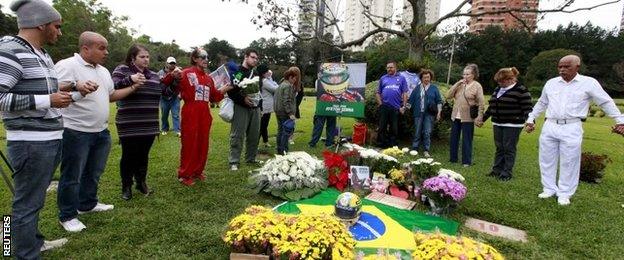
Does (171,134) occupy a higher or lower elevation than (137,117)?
lower

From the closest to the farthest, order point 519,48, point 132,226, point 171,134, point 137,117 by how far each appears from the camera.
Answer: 1. point 132,226
2. point 137,117
3. point 171,134
4. point 519,48

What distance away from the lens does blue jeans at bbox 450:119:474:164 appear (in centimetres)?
731

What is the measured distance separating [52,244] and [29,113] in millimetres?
1396

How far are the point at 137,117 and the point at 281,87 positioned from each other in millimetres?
3496

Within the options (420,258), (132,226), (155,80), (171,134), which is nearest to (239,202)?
(132,226)

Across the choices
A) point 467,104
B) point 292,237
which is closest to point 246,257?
point 292,237

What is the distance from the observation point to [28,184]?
8.64ft

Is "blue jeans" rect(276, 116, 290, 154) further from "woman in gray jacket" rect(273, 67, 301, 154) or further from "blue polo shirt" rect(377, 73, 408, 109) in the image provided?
"blue polo shirt" rect(377, 73, 408, 109)

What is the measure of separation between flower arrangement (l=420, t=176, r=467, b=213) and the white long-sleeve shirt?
1.94m

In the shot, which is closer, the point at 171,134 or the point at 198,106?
the point at 198,106

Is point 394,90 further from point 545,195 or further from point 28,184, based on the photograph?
point 28,184

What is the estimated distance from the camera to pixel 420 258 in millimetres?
2746

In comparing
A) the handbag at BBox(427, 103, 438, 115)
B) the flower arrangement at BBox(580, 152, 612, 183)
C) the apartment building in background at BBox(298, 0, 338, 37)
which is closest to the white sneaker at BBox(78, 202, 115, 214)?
the handbag at BBox(427, 103, 438, 115)

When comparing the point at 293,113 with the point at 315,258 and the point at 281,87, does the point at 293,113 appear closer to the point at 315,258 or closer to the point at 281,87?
the point at 281,87
